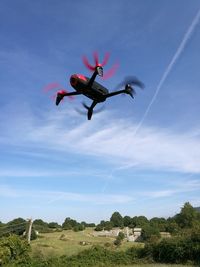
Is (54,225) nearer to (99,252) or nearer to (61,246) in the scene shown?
(61,246)

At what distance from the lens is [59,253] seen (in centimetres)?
5259

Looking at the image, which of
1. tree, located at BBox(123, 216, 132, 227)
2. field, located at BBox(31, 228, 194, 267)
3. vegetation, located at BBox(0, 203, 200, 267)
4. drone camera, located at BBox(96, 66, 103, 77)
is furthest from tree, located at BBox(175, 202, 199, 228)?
drone camera, located at BBox(96, 66, 103, 77)

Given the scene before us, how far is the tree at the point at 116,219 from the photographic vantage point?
3728 inches

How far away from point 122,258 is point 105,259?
2360 mm

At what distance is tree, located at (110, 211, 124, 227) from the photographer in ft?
311

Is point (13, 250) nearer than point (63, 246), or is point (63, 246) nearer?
point (13, 250)

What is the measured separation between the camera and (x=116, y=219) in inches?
3885

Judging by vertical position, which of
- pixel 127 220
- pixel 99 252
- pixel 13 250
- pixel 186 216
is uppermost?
pixel 127 220

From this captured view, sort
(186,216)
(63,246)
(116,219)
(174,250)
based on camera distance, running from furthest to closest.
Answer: (116,219) < (186,216) < (63,246) < (174,250)

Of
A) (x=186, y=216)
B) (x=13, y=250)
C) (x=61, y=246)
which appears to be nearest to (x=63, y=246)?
(x=61, y=246)

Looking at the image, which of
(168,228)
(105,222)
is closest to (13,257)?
(168,228)

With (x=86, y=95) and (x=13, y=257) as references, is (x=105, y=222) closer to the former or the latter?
(x=13, y=257)

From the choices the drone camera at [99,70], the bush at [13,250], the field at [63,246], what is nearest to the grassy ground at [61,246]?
the field at [63,246]

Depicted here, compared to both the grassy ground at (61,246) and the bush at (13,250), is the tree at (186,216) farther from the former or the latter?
the bush at (13,250)
